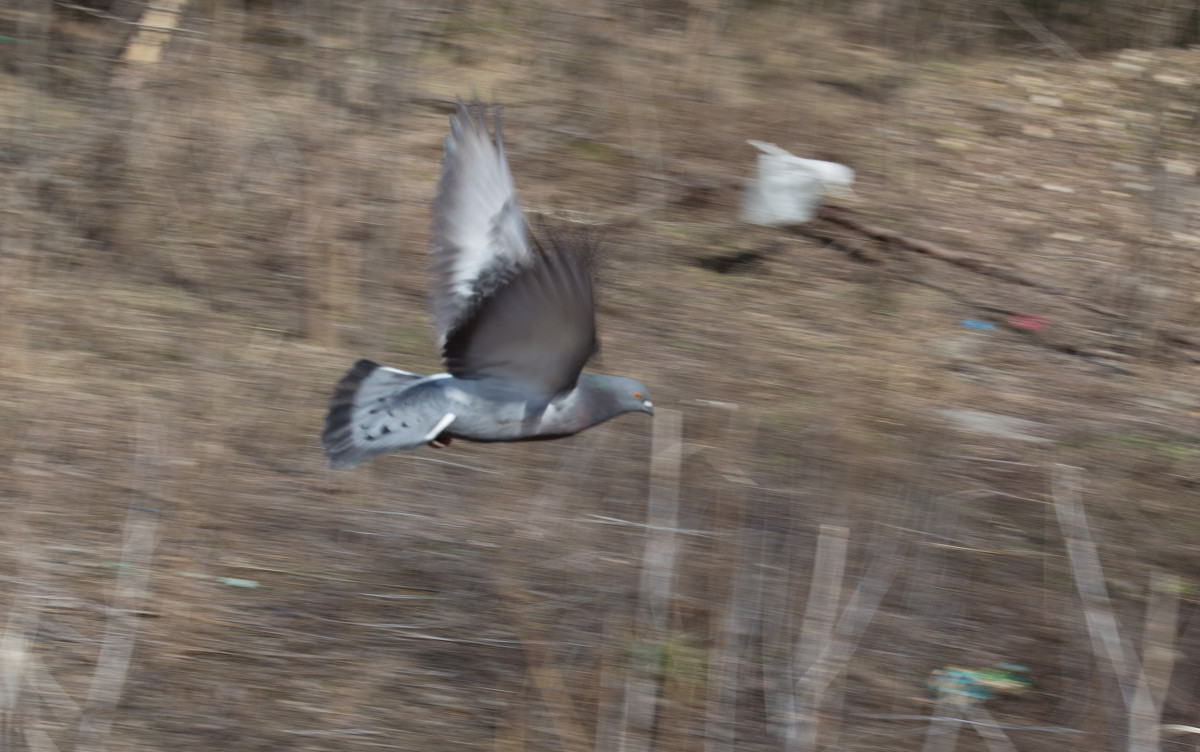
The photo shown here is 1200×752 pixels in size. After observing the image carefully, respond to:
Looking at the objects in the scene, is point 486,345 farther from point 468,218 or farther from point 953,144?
point 953,144

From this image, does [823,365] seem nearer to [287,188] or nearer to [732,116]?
[732,116]

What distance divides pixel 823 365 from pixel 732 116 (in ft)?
6.75

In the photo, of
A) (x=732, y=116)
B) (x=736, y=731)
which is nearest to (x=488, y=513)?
(x=736, y=731)

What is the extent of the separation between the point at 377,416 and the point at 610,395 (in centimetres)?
75

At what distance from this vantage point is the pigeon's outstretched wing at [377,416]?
3363 mm

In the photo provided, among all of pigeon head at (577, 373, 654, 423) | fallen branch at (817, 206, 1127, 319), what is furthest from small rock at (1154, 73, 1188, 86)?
pigeon head at (577, 373, 654, 423)

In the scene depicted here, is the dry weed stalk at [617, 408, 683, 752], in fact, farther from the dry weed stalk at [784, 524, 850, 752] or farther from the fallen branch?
the fallen branch

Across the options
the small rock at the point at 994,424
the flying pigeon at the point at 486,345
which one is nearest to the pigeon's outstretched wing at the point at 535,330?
the flying pigeon at the point at 486,345

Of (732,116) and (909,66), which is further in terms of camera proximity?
(909,66)

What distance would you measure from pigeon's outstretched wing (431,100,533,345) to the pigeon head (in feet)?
1.62

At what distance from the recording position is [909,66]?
734 cm

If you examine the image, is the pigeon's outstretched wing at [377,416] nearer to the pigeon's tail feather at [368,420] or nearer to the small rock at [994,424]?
the pigeon's tail feather at [368,420]

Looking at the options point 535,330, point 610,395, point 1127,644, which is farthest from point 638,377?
point 1127,644

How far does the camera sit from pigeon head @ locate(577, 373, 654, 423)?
3.59 meters
